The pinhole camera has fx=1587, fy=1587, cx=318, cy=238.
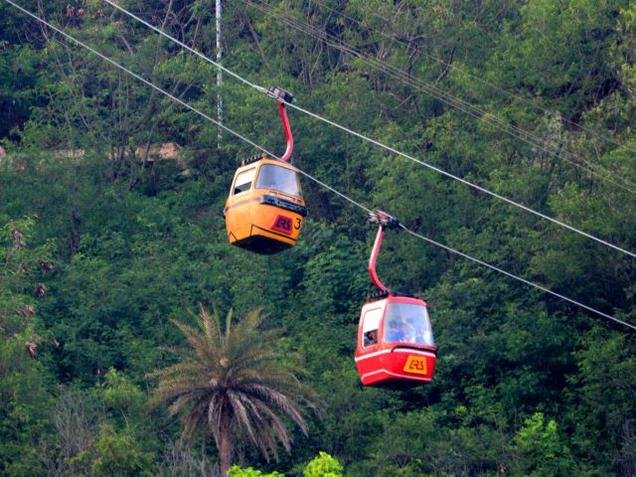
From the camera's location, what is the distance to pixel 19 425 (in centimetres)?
3859

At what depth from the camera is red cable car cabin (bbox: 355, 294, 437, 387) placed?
28.4 meters

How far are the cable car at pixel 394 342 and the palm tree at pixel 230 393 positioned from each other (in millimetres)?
8644

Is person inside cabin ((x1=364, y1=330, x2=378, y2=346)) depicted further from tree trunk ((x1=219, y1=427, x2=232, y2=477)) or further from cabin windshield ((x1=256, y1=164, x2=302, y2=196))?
tree trunk ((x1=219, y1=427, x2=232, y2=477))

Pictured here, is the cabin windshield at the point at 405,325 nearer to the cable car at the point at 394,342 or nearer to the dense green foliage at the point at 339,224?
the cable car at the point at 394,342

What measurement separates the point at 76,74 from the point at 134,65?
2022 millimetres

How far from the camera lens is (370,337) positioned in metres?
28.9

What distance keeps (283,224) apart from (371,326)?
8.37 ft

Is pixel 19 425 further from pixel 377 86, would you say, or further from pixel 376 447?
pixel 377 86

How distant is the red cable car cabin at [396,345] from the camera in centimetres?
2838

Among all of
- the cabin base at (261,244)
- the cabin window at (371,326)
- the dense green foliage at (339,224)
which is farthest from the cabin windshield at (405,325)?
the dense green foliage at (339,224)

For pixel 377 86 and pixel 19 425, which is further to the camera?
pixel 377 86

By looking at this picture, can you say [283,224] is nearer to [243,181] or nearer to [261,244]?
[261,244]

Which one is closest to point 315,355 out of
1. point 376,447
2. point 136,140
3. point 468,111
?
point 376,447

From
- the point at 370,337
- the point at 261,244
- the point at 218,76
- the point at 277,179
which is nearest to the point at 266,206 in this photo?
the point at 277,179
